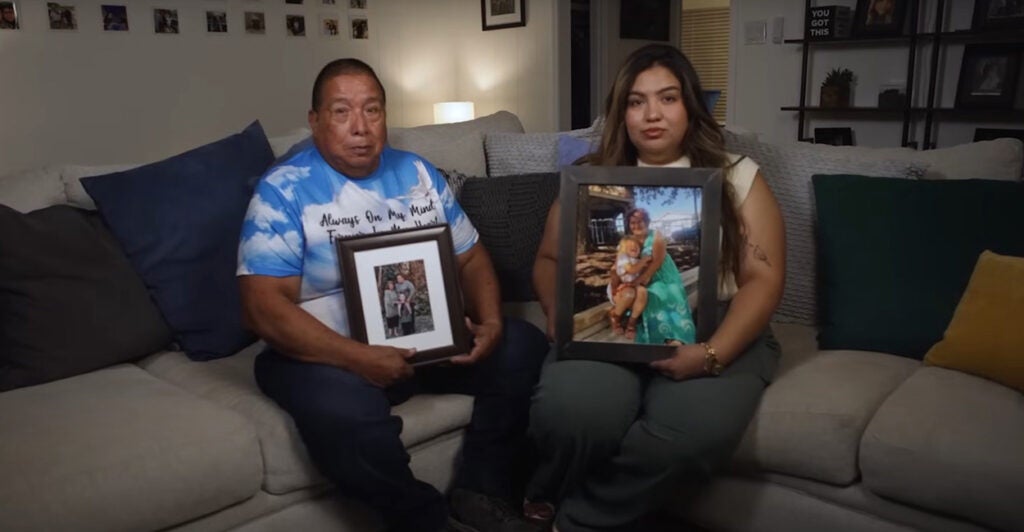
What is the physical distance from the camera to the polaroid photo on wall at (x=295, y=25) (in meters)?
4.30

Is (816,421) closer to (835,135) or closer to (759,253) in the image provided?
(759,253)

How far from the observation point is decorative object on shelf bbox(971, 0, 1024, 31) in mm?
3604

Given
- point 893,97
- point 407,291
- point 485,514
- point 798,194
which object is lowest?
point 485,514

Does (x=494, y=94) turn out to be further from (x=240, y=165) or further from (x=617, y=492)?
(x=617, y=492)

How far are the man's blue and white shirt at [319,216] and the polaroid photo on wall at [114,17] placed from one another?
2.41 metres

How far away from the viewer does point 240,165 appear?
2137 mm

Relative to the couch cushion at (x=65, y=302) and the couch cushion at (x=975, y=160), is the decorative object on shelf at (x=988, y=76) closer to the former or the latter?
the couch cushion at (x=975, y=160)

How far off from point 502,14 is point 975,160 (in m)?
3.66

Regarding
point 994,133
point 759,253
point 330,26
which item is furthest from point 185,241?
point 994,133

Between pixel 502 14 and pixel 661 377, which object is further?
pixel 502 14

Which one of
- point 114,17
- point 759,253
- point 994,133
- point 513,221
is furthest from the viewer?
point 994,133

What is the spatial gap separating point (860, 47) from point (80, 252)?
12.7 ft

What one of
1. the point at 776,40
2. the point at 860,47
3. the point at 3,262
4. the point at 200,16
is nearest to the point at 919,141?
the point at 860,47

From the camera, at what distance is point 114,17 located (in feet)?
12.0
